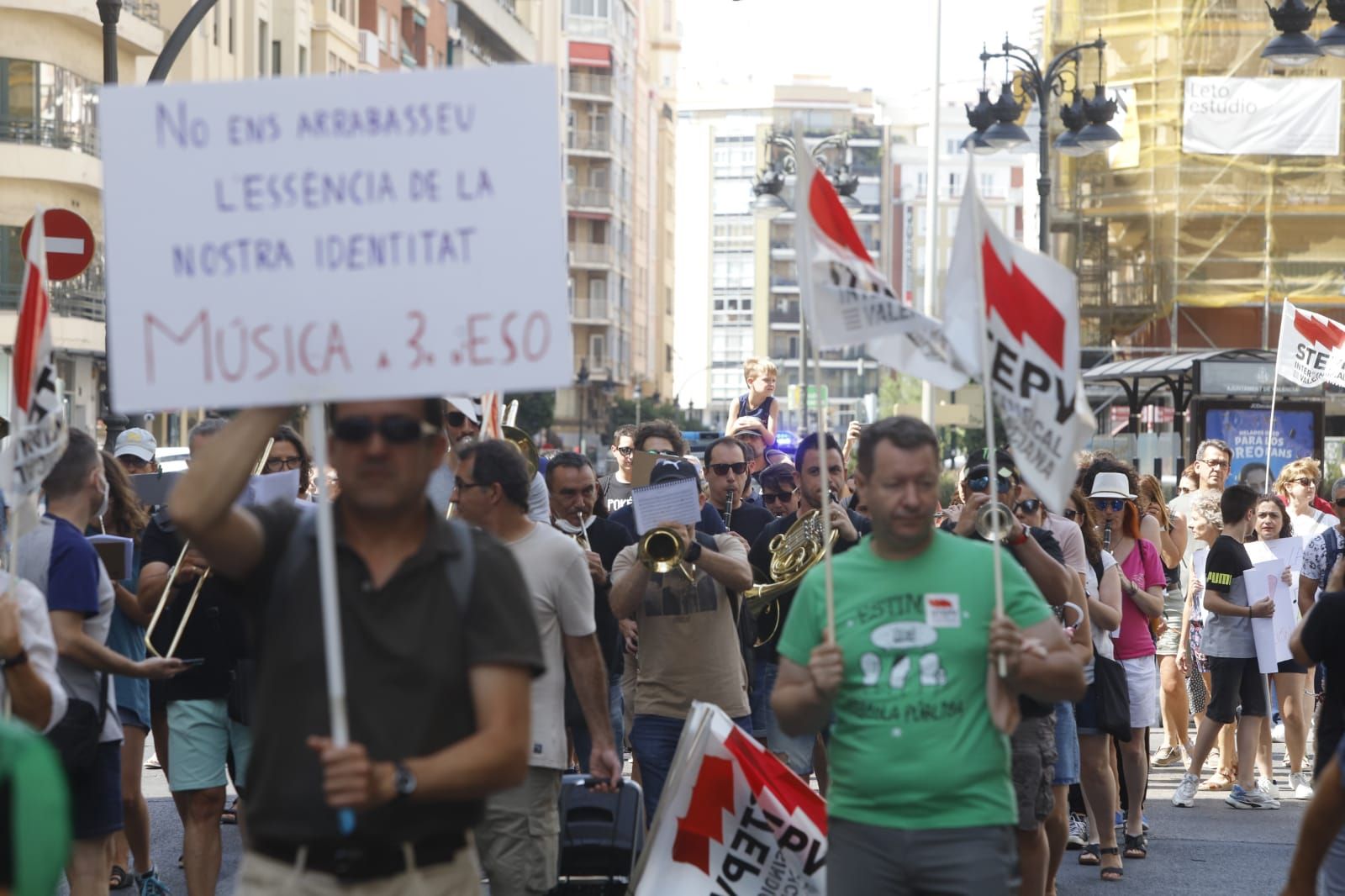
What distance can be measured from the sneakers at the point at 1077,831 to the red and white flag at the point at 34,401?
592 cm

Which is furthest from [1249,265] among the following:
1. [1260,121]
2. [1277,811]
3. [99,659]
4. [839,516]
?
[99,659]

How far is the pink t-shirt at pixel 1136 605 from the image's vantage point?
32.7 ft

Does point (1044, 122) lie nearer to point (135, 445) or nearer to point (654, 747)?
point (135, 445)

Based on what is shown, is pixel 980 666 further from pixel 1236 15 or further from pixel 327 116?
pixel 1236 15

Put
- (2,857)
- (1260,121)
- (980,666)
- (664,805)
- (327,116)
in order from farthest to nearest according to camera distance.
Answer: (1260,121) < (664,805) < (980,666) < (327,116) < (2,857)

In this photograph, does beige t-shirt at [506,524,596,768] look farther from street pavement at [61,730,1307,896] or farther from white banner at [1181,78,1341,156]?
white banner at [1181,78,1341,156]

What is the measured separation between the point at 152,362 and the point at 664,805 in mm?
3512

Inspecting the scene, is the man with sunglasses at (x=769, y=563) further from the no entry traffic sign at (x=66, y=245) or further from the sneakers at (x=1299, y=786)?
the no entry traffic sign at (x=66, y=245)

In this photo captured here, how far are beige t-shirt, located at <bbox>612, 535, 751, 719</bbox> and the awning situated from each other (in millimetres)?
89288

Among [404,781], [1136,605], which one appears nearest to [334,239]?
[404,781]

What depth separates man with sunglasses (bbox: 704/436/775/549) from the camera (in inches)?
394

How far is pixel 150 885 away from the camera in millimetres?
8164

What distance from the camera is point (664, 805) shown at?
704 centimetres

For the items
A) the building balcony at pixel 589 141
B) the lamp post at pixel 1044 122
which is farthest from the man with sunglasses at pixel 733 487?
the building balcony at pixel 589 141
